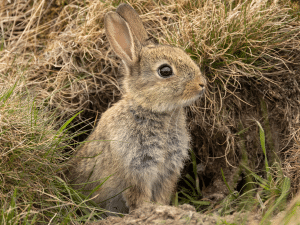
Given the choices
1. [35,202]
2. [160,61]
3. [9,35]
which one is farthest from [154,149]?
[9,35]

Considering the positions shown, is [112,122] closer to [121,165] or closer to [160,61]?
[121,165]

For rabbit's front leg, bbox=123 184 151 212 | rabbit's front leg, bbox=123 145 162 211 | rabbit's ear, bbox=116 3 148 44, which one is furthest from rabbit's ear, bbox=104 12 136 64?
rabbit's front leg, bbox=123 184 151 212

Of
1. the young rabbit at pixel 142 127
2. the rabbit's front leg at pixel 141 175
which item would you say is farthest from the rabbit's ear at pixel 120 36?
the rabbit's front leg at pixel 141 175

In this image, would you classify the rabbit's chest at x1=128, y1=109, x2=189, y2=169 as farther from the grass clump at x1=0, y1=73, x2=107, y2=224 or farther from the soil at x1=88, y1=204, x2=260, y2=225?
the grass clump at x1=0, y1=73, x2=107, y2=224

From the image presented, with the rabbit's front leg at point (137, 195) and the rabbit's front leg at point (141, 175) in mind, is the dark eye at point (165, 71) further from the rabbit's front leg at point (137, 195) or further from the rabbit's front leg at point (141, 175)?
the rabbit's front leg at point (137, 195)

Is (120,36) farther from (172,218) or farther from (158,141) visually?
(172,218)

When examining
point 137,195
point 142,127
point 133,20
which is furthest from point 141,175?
point 133,20
